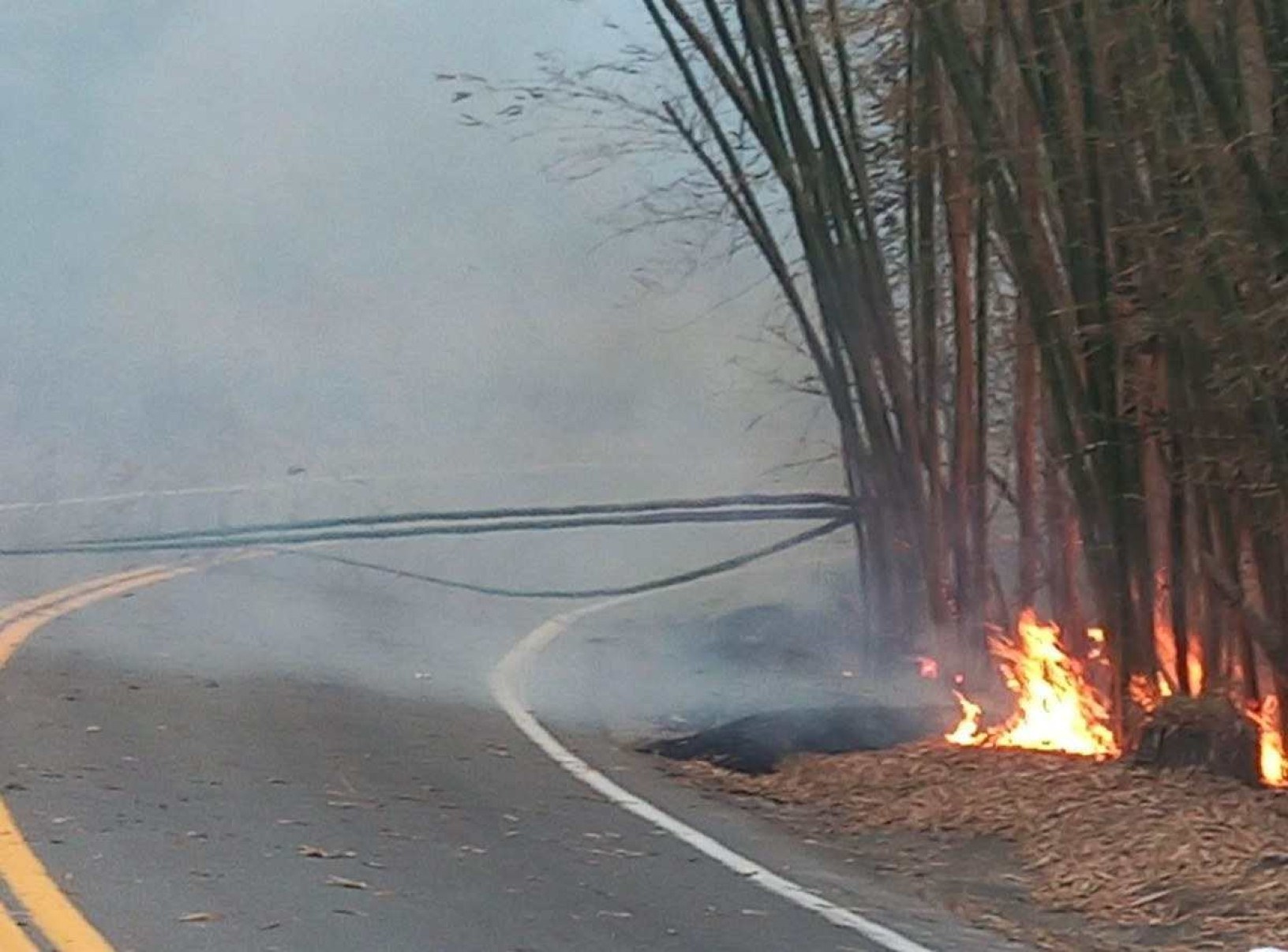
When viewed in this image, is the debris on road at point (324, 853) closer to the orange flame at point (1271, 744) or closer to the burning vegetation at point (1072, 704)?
the burning vegetation at point (1072, 704)

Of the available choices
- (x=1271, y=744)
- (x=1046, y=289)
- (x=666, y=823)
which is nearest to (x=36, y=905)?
(x=666, y=823)

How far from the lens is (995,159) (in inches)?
349

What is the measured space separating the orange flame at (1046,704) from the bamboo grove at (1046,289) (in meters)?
0.17

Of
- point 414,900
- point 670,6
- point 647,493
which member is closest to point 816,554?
point 647,493

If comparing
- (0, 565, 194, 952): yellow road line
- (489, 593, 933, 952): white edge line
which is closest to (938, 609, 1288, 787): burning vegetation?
(489, 593, 933, 952): white edge line

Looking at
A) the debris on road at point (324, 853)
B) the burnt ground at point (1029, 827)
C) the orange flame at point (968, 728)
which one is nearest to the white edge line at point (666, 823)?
the burnt ground at point (1029, 827)

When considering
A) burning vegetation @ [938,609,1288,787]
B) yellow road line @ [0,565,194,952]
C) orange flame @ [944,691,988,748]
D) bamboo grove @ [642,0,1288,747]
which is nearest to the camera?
yellow road line @ [0,565,194,952]

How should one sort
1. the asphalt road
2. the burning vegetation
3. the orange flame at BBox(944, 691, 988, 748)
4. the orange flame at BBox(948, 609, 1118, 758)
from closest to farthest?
the asphalt road
the burning vegetation
the orange flame at BBox(948, 609, 1118, 758)
the orange flame at BBox(944, 691, 988, 748)

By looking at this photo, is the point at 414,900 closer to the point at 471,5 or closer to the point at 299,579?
the point at 299,579

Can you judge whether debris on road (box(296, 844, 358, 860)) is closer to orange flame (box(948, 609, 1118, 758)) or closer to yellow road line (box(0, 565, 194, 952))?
yellow road line (box(0, 565, 194, 952))

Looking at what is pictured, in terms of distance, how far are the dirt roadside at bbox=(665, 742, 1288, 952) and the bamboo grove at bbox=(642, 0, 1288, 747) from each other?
0.69 m

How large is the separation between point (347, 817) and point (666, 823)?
1267mm

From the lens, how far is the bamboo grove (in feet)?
25.7

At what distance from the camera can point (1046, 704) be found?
33.6 feet
